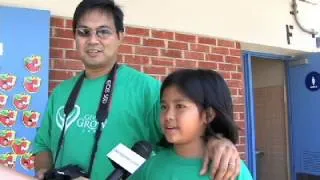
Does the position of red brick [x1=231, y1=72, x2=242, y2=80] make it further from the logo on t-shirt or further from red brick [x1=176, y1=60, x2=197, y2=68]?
the logo on t-shirt

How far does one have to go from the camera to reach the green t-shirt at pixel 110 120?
162 cm

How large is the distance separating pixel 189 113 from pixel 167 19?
84.0 inches

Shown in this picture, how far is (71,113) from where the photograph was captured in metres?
1.71

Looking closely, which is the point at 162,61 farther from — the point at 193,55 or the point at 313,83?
the point at 313,83

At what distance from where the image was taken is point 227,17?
4.05 metres

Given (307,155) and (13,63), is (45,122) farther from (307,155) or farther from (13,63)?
(307,155)

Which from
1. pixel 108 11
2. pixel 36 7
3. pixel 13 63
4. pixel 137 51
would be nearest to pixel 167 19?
pixel 137 51

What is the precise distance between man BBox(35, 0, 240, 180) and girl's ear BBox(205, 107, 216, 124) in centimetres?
8

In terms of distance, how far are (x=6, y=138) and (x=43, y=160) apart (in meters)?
1.08

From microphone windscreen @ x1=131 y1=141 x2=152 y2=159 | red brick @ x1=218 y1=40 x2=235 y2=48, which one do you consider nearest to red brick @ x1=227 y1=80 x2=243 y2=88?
red brick @ x1=218 y1=40 x2=235 y2=48

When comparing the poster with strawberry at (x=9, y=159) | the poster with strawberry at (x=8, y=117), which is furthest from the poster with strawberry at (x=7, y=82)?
the poster with strawberry at (x=9, y=159)

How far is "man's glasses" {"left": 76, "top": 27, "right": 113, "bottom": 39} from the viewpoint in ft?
5.62

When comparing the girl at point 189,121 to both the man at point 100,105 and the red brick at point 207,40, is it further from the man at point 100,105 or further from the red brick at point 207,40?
the red brick at point 207,40

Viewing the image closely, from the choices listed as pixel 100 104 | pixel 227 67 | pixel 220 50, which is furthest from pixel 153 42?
pixel 100 104
